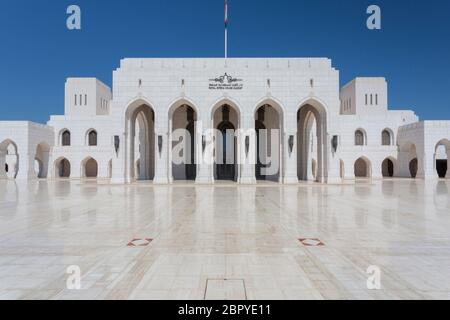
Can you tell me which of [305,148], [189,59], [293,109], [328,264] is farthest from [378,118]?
[328,264]

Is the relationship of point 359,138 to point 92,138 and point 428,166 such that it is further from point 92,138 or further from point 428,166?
point 92,138

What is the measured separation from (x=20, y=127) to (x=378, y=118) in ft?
135

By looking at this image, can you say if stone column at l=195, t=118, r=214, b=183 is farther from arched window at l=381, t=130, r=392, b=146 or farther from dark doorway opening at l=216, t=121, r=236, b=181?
arched window at l=381, t=130, r=392, b=146

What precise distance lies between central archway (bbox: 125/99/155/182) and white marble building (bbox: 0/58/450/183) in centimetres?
10

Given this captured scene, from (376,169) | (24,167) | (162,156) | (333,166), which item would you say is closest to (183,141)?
(162,156)

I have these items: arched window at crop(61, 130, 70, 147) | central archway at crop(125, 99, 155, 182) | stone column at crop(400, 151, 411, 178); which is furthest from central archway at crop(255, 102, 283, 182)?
arched window at crop(61, 130, 70, 147)

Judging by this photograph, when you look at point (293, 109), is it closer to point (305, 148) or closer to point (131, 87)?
point (305, 148)

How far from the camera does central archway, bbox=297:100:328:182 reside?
22625 millimetres

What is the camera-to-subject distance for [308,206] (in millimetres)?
10500

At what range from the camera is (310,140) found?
25.9m

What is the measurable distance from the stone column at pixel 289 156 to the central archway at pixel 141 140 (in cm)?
1183

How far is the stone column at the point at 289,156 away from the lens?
71.2 feet
